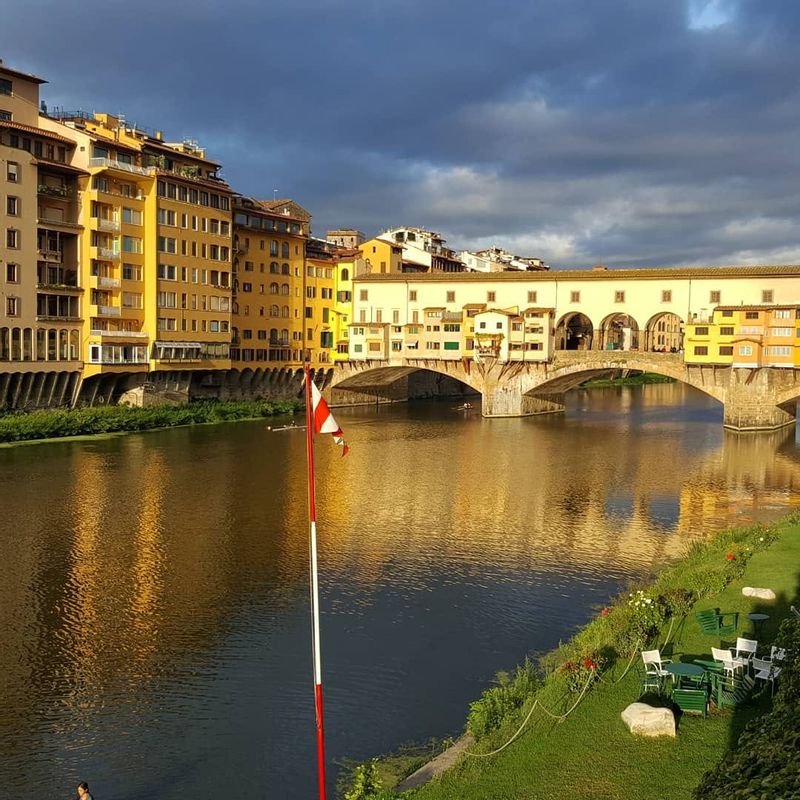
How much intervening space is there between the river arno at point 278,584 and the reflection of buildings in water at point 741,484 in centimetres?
25

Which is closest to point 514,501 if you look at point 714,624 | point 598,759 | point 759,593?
point 759,593

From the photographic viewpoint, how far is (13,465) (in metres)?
47.0

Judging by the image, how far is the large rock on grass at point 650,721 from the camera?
44.3 ft

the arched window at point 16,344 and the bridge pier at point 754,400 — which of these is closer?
the arched window at point 16,344

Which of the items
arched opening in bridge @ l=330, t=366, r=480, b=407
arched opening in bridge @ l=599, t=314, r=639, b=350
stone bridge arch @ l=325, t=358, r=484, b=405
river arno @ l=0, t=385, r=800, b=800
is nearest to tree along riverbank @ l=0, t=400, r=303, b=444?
river arno @ l=0, t=385, r=800, b=800

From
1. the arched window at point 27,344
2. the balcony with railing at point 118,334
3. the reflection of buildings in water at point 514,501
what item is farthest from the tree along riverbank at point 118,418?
the reflection of buildings in water at point 514,501

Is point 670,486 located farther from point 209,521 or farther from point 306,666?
point 306,666

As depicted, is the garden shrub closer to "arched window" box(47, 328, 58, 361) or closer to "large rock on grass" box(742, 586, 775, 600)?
"large rock on grass" box(742, 586, 775, 600)

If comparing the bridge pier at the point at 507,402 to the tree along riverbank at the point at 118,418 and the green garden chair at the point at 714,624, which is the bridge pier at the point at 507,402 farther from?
the green garden chair at the point at 714,624

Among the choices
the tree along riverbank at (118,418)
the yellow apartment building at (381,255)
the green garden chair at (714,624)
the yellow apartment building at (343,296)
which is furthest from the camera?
the yellow apartment building at (381,255)

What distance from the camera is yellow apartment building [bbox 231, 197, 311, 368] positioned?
78.9m

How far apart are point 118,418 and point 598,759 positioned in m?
55.0

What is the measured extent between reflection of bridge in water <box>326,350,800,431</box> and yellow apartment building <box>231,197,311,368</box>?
779cm

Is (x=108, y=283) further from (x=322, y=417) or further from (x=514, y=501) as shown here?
(x=322, y=417)
